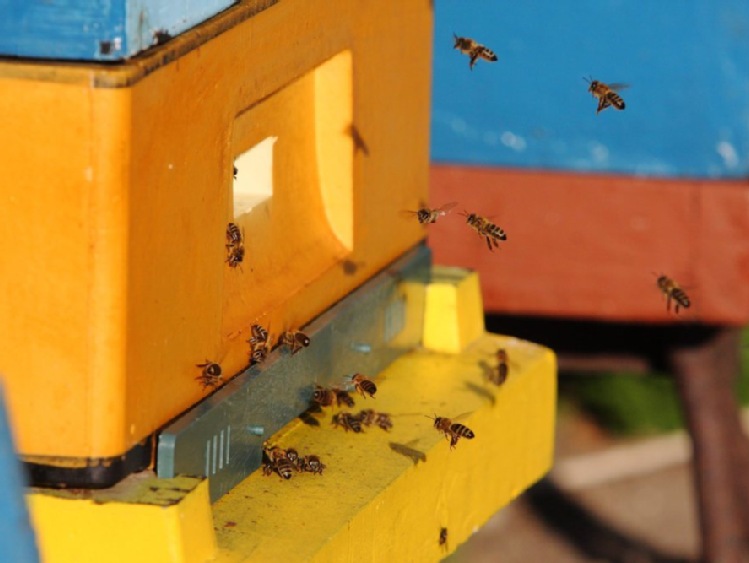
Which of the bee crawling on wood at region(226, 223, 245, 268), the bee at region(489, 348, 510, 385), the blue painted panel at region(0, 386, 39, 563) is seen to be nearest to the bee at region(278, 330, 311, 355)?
the bee crawling on wood at region(226, 223, 245, 268)

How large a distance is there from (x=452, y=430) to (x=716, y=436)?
125 inches

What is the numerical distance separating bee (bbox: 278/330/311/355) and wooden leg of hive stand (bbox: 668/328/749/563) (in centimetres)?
310

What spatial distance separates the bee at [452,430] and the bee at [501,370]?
39 cm

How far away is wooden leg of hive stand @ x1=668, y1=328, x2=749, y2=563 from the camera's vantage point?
6453 millimetres

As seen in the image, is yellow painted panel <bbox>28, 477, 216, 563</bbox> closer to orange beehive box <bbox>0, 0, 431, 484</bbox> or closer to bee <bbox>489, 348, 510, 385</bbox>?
orange beehive box <bbox>0, 0, 431, 484</bbox>

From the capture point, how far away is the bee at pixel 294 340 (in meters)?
3.50

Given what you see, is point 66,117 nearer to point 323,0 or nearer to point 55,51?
point 55,51

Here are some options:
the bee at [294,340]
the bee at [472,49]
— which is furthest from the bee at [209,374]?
the bee at [472,49]

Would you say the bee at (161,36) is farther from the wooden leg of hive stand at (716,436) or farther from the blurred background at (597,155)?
the wooden leg of hive stand at (716,436)

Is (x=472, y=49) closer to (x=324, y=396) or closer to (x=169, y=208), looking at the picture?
(x=324, y=396)

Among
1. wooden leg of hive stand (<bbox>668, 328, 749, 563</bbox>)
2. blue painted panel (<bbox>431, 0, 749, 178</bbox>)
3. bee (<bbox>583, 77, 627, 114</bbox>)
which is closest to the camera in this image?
bee (<bbox>583, 77, 627, 114</bbox>)

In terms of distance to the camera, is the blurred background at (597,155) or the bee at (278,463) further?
the blurred background at (597,155)

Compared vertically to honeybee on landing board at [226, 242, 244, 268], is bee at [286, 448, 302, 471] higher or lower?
lower

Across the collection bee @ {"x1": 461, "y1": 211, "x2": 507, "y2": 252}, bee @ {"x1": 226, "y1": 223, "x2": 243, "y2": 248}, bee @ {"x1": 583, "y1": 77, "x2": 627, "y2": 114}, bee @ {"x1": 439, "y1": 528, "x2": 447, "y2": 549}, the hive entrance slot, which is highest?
bee @ {"x1": 583, "y1": 77, "x2": 627, "y2": 114}
